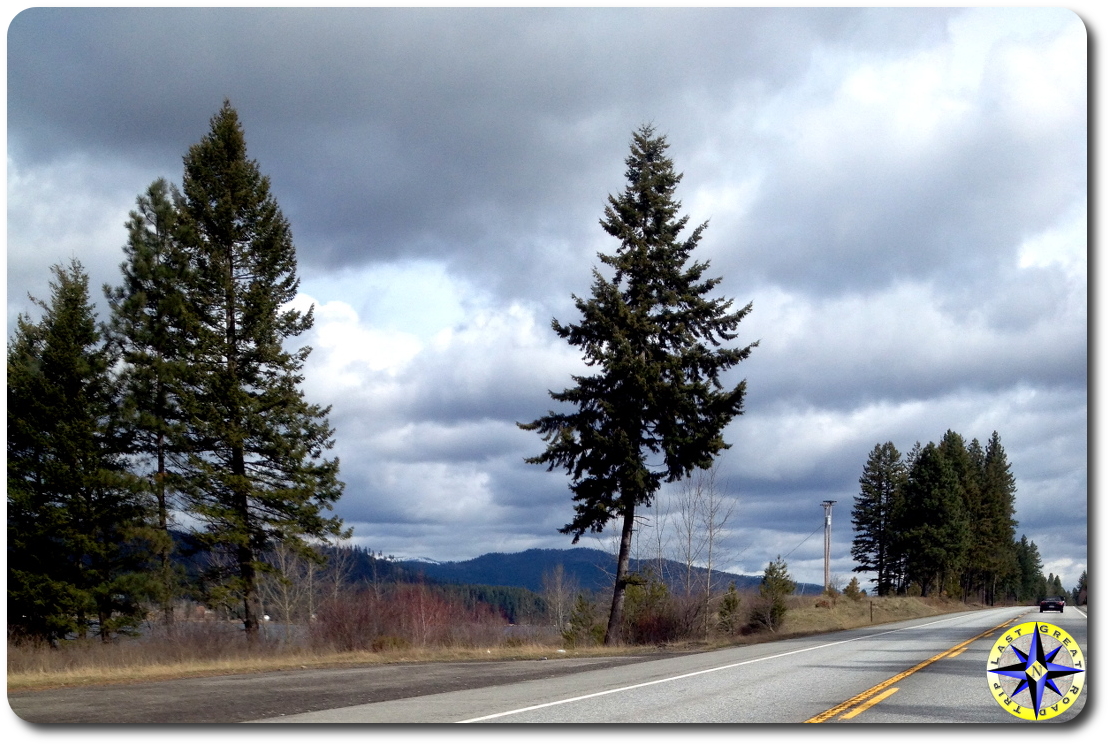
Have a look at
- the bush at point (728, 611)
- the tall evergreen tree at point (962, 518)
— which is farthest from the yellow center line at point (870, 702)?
the bush at point (728, 611)

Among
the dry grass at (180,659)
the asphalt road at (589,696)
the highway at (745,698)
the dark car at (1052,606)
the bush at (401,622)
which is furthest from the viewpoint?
the bush at (401,622)

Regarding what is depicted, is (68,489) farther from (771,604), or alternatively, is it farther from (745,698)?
(771,604)

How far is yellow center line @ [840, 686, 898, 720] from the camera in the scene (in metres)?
11.0

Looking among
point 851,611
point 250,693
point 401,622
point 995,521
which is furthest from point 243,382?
point 851,611

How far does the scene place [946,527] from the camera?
56.9 m

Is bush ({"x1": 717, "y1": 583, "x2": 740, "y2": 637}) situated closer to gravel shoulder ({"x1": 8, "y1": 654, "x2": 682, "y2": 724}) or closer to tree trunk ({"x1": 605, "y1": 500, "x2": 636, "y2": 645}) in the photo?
tree trunk ({"x1": 605, "y1": 500, "x2": 636, "y2": 645})

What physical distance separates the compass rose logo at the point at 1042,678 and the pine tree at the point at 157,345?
69.0 feet

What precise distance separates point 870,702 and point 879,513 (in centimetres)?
8945

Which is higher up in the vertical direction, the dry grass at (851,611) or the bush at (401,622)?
the bush at (401,622)

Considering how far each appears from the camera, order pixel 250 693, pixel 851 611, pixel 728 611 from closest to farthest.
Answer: pixel 250 693 → pixel 728 611 → pixel 851 611

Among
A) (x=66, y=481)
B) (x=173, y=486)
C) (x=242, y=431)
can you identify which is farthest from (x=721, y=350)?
(x=66, y=481)

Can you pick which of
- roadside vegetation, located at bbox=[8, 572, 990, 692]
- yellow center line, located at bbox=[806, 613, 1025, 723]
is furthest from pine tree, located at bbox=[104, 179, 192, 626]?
yellow center line, located at bbox=[806, 613, 1025, 723]

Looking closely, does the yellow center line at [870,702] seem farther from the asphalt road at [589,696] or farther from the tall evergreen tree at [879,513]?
the tall evergreen tree at [879,513]

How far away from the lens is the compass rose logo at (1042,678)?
37.8 ft
